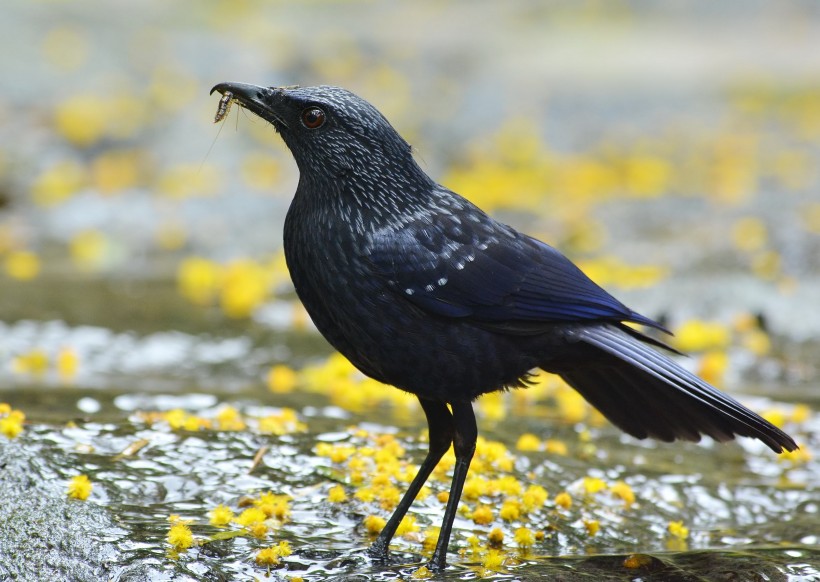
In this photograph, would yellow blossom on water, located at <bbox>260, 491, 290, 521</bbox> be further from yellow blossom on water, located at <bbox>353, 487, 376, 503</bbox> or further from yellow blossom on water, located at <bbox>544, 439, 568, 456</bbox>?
yellow blossom on water, located at <bbox>544, 439, 568, 456</bbox>

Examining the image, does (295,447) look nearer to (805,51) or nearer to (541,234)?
(541,234)

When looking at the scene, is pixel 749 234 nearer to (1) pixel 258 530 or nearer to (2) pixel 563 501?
(2) pixel 563 501

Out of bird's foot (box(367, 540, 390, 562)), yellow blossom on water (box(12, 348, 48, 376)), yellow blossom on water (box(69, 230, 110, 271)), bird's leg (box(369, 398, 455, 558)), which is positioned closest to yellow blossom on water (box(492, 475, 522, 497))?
bird's leg (box(369, 398, 455, 558))

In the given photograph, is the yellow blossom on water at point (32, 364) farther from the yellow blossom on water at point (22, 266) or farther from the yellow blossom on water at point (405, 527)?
the yellow blossom on water at point (405, 527)

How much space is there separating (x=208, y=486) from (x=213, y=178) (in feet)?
23.8

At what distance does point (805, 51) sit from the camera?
15.8 meters

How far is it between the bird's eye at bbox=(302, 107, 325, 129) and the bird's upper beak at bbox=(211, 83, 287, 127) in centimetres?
10

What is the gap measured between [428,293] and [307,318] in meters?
4.01

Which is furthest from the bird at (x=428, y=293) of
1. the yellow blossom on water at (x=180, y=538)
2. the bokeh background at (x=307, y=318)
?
the yellow blossom on water at (x=180, y=538)

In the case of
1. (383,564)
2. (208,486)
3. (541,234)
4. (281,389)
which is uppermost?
(541,234)

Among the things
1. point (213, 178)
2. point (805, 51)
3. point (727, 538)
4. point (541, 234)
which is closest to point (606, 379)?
point (727, 538)

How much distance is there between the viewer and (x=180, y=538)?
352cm

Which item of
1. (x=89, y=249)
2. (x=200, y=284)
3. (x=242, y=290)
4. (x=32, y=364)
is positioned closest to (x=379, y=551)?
(x=32, y=364)

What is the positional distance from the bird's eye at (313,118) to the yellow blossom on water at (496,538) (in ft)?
5.56
